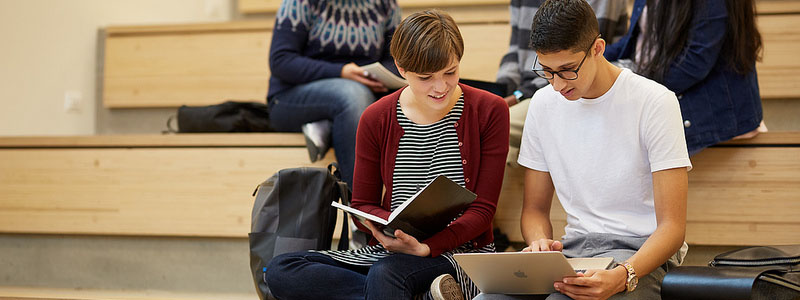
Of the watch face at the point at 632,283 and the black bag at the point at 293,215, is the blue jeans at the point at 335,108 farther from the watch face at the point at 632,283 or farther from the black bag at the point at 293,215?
the watch face at the point at 632,283

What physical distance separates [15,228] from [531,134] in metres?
1.73

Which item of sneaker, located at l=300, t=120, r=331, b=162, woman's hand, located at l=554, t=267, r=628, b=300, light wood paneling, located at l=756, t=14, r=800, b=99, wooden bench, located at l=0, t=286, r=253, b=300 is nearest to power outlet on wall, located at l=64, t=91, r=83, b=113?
wooden bench, located at l=0, t=286, r=253, b=300

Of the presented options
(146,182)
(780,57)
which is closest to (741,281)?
(780,57)

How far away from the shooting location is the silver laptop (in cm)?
117

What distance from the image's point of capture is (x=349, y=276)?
59.3 inches

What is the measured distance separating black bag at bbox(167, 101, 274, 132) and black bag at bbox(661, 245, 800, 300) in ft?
5.05

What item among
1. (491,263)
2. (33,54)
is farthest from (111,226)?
(491,263)

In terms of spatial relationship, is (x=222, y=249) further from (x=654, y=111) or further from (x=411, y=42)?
(x=654, y=111)

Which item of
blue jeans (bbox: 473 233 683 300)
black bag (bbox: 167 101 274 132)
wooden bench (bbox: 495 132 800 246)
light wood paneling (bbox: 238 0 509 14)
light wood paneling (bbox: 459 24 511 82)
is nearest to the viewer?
blue jeans (bbox: 473 233 683 300)

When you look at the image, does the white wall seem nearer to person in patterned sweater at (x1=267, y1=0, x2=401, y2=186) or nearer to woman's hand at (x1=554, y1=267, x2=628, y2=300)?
person in patterned sweater at (x1=267, y1=0, x2=401, y2=186)

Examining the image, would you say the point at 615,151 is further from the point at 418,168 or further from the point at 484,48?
the point at 484,48

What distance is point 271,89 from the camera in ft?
7.42

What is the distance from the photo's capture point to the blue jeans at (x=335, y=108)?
2.04 meters

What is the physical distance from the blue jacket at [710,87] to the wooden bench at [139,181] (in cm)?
97
